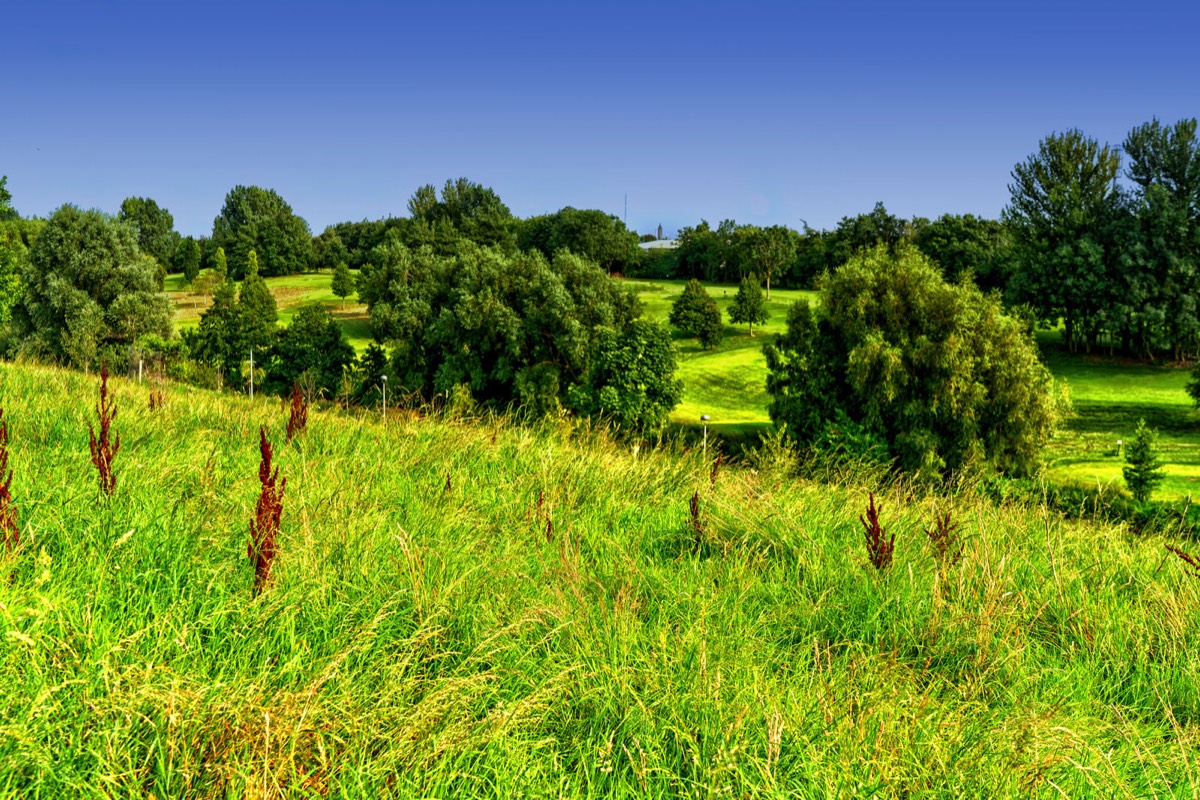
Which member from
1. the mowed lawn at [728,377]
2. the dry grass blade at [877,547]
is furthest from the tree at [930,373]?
the dry grass blade at [877,547]

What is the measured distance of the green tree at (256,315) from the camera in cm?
5566

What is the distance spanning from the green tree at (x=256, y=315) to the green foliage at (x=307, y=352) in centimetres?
243

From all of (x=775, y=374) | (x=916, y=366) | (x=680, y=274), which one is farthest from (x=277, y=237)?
(x=916, y=366)

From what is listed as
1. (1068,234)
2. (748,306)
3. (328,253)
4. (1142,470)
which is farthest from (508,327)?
(328,253)

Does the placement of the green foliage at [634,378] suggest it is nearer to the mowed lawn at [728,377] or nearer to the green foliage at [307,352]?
the mowed lawn at [728,377]

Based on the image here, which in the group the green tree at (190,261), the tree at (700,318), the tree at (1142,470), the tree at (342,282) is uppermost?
the green tree at (190,261)

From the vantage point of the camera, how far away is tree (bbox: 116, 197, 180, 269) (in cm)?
11175

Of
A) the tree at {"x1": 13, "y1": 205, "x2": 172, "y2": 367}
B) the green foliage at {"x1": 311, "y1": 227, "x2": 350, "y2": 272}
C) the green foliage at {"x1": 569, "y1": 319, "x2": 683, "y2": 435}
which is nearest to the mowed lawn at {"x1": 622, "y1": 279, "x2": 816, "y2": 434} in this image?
the green foliage at {"x1": 569, "y1": 319, "x2": 683, "y2": 435}

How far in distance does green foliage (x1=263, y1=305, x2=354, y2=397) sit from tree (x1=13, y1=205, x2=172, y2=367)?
7112mm

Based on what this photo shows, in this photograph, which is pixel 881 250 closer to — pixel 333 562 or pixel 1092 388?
pixel 1092 388

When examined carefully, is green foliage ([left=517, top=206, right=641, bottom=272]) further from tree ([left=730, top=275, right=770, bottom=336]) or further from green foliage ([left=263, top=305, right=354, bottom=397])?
green foliage ([left=263, top=305, right=354, bottom=397])

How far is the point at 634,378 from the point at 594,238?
58.4 metres

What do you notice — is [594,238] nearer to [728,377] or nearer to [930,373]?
[728,377]

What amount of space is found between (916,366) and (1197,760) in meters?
28.1
